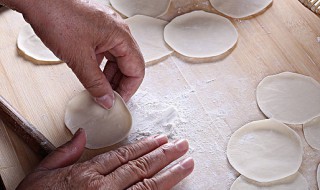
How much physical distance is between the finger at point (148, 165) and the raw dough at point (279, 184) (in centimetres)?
17

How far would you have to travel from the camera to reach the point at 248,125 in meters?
1.43

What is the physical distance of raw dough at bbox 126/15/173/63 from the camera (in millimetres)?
1640

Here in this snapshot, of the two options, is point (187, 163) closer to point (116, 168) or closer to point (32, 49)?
point (116, 168)

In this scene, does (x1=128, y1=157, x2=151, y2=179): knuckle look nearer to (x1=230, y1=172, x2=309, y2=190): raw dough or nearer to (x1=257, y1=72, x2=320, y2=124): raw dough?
(x1=230, y1=172, x2=309, y2=190): raw dough

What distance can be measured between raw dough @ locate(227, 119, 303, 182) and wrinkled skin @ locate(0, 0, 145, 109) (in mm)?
375

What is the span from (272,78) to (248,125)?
0.65 ft

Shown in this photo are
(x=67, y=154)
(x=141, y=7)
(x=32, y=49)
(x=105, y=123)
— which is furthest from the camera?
(x=141, y=7)

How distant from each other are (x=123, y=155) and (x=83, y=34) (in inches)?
12.9

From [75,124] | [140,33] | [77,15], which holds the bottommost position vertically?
[75,124]

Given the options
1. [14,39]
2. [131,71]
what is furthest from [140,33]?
[14,39]

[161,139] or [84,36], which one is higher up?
[84,36]

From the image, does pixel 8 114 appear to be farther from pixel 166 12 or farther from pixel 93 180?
pixel 166 12

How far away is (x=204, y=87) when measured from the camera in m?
1.54

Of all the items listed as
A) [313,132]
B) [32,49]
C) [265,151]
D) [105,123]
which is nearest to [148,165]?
[105,123]
